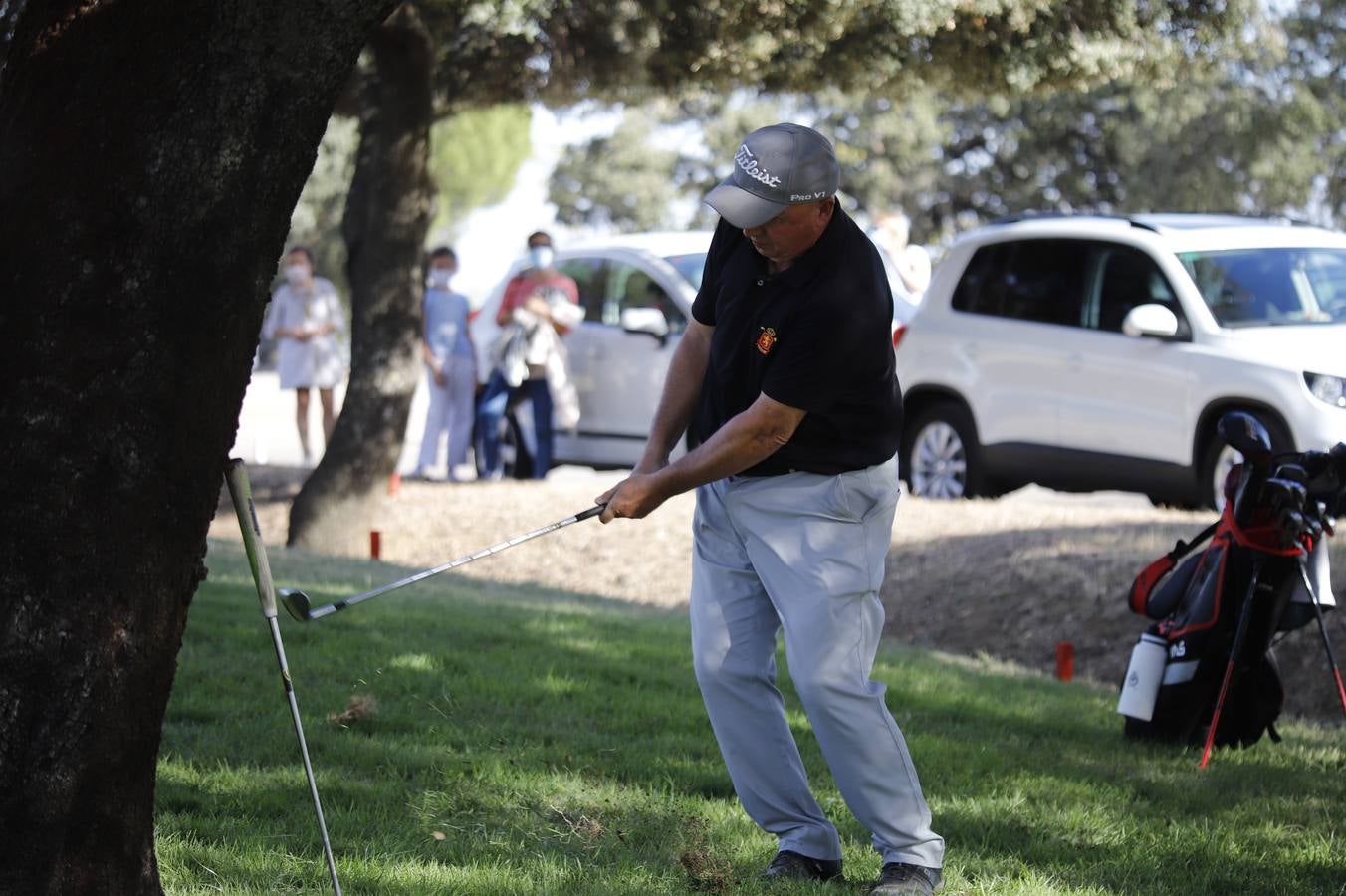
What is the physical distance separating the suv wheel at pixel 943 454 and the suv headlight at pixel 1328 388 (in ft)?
8.64

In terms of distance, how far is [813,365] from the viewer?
4184 mm

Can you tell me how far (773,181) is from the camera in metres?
4.16

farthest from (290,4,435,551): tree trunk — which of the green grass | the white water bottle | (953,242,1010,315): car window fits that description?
the white water bottle

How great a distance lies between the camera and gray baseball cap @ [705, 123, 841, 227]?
417cm

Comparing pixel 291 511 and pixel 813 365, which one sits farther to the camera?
pixel 291 511

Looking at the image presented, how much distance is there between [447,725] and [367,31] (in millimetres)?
2835

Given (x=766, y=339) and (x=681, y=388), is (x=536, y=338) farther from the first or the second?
(x=766, y=339)

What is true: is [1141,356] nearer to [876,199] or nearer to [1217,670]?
[1217,670]

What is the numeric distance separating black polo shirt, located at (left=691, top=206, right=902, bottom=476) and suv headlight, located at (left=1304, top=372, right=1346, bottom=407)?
644 cm

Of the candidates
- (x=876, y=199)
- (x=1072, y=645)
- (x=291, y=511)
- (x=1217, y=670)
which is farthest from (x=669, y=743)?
(x=876, y=199)

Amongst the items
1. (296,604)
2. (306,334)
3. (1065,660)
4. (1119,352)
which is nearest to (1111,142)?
(306,334)

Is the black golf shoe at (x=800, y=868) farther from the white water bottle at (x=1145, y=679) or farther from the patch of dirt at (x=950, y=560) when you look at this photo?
the patch of dirt at (x=950, y=560)

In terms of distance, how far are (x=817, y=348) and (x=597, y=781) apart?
1.82 m

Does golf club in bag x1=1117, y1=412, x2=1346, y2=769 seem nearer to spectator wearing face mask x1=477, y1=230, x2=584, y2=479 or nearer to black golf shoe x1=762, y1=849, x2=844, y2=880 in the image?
black golf shoe x1=762, y1=849, x2=844, y2=880
